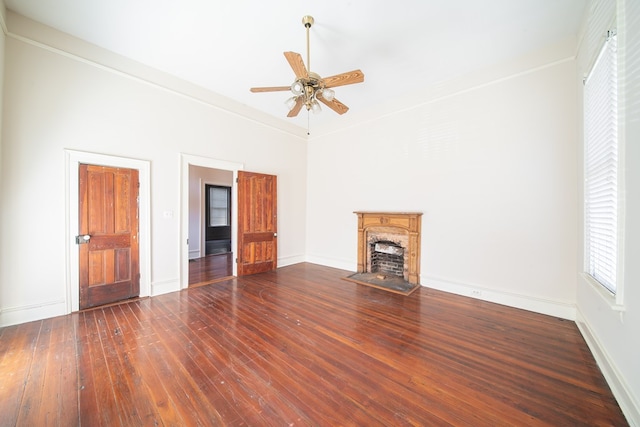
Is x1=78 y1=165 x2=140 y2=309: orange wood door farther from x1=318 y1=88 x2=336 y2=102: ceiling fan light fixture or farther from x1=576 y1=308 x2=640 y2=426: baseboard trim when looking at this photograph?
x1=576 y1=308 x2=640 y2=426: baseboard trim

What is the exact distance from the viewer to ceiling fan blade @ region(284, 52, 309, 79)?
2223 mm

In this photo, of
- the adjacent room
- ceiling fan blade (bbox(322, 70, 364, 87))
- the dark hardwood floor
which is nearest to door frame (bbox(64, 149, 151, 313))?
the adjacent room

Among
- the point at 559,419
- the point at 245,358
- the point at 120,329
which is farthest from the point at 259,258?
the point at 559,419

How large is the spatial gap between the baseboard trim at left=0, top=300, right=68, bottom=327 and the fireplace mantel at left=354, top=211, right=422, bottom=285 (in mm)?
4673

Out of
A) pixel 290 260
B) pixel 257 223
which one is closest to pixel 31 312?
pixel 257 223

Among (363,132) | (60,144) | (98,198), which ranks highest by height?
(363,132)

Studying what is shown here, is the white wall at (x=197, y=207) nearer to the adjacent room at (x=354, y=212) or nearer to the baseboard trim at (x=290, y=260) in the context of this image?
the adjacent room at (x=354, y=212)

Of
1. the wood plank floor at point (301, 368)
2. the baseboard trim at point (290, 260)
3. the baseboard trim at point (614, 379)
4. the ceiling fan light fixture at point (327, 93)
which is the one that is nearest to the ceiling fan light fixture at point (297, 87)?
the ceiling fan light fixture at point (327, 93)

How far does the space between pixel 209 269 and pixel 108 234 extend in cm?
227

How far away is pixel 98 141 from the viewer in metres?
3.17

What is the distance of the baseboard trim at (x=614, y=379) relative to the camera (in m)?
1.45

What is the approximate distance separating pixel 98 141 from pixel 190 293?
260cm

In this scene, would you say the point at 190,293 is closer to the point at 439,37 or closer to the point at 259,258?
the point at 259,258

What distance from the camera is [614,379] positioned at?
1.72 metres
